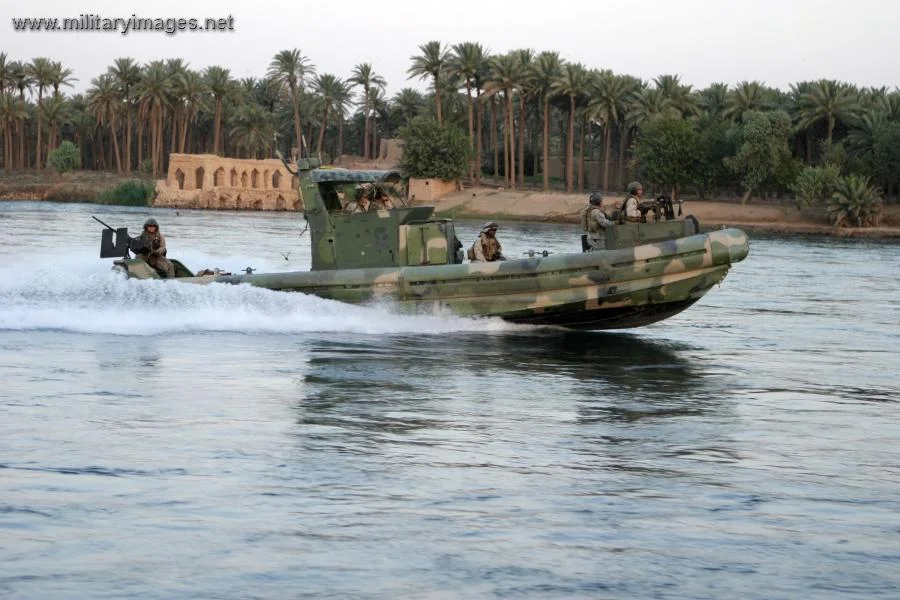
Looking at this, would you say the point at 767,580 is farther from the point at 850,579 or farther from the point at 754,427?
the point at 754,427

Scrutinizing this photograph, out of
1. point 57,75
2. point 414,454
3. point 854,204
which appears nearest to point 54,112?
point 57,75

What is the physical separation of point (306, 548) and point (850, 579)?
3454 millimetres

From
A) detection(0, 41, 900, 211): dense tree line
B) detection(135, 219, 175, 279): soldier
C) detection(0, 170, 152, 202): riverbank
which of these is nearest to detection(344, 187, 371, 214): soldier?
detection(135, 219, 175, 279): soldier

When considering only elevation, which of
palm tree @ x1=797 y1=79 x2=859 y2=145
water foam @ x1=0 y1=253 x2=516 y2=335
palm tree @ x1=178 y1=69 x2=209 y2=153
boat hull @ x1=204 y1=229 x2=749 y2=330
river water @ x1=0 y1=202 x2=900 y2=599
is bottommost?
river water @ x1=0 y1=202 x2=900 y2=599

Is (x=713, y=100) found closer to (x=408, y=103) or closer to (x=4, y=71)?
(x=408, y=103)

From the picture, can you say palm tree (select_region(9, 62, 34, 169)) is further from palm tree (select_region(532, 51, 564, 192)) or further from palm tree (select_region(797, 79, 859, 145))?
palm tree (select_region(797, 79, 859, 145))

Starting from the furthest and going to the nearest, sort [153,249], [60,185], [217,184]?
1. [60,185]
2. [217,184]
3. [153,249]

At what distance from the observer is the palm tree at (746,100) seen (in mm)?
108625

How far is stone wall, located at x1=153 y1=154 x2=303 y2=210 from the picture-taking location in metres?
126

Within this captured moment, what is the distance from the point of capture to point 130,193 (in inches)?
5231

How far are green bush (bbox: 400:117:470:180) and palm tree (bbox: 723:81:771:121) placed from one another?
22008 millimetres

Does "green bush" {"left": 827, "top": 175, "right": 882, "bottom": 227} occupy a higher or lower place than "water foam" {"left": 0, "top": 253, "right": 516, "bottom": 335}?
higher

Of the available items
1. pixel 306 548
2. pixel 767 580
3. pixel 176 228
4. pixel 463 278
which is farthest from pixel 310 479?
pixel 176 228

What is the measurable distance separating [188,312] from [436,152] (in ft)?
309
